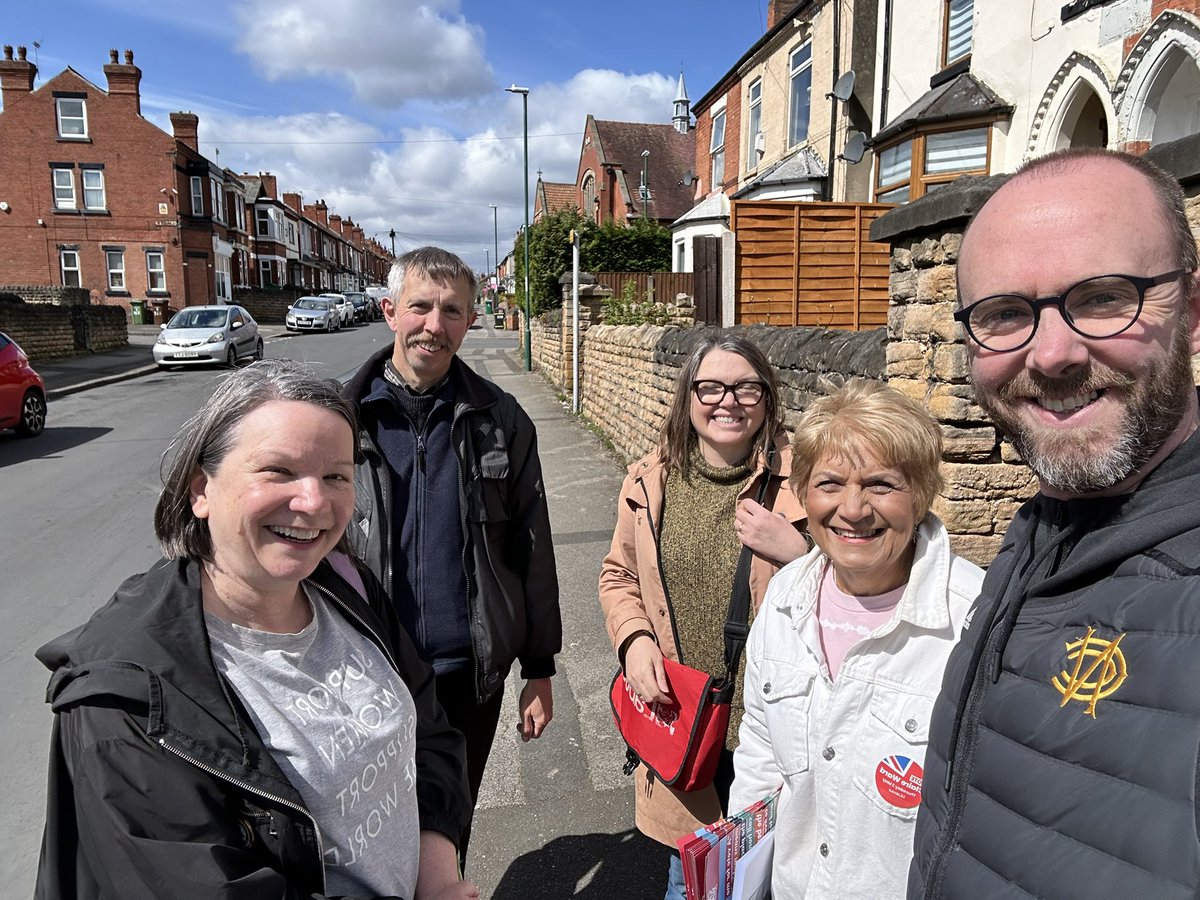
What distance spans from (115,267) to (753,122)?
28.3 m

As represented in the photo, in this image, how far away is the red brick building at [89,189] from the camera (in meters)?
31.2

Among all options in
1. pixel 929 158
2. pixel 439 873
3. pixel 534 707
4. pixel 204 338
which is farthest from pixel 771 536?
pixel 204 338

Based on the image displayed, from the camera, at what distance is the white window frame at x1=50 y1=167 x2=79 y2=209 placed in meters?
31.9

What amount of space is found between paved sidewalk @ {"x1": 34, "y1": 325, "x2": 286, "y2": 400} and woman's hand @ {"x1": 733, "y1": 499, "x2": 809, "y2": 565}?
1580 cm

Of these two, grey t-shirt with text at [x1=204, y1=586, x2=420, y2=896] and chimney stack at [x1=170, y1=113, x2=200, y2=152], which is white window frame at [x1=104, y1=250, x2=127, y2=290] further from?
grey t-shirt with text at [x1=204, y1=586, x2=420, y2=896]

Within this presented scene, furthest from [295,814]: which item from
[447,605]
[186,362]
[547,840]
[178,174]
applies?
[178,174]

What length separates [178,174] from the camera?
109 ft

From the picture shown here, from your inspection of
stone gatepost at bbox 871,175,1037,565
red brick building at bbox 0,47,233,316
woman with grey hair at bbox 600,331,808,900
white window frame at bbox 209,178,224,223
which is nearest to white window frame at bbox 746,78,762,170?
stone gatepost at bbox 871,175,1037,565

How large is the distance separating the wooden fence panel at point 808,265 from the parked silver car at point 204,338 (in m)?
13.7

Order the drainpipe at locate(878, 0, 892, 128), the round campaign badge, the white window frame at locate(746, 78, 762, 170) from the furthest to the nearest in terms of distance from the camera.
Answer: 1. the white window frame at locate(746, 78, 762, 170)
2. the drainpipe at locate(878, 0, 892, 128)
3. the round campaign badge

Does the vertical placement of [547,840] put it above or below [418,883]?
below

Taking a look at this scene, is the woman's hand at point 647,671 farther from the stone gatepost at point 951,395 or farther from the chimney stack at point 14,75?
the chimney stack at point 14,75

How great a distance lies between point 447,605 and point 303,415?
98 centimetres

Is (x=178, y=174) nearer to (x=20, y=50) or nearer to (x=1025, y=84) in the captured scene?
(x=20, y=50)
